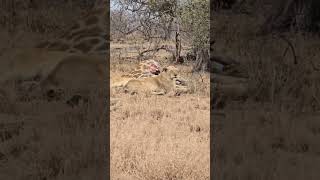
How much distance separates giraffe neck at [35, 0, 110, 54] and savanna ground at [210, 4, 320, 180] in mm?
1994

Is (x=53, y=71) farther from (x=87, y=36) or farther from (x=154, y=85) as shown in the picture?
(x=154, y=85)

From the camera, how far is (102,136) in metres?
4.52

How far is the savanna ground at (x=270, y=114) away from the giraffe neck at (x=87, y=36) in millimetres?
1994

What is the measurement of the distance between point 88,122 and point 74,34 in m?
2.58

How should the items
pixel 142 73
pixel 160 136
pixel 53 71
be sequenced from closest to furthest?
pixel 160 136 → pixel 53 71 → pixel 142 73

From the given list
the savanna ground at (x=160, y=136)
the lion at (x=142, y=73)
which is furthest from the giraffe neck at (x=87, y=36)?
the lion at (x=142, y=73)

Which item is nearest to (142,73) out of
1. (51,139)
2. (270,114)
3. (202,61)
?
(202,61)

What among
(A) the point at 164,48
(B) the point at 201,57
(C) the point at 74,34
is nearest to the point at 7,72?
(C) the point at 74,34

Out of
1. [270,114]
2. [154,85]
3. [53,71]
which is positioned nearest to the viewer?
[270,114]

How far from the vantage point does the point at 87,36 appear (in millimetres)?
7055

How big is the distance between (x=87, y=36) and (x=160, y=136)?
283 centimetres

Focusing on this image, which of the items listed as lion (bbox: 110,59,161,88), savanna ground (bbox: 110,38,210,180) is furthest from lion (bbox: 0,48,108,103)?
lion (bbox: 110,59,161,88)

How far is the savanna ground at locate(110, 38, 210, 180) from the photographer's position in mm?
3689

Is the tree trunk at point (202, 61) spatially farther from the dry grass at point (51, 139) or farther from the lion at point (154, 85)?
the dry grass at point (51, 139)
